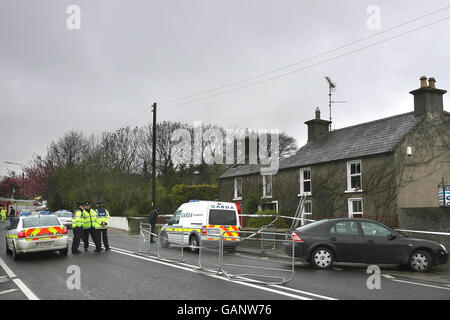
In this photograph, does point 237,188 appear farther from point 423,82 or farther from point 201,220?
point 201,220

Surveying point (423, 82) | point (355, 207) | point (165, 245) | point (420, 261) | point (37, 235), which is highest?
point (423, 82)

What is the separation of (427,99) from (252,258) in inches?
645

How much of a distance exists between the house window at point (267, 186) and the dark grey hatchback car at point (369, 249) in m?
16.6

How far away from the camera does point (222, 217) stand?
59.0 feet

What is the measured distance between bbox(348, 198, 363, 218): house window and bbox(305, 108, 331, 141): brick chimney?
7386 millimetres

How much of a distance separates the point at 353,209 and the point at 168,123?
36.4 m

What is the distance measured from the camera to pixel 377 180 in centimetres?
2186

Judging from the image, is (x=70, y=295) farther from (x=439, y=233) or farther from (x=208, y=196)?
(x=208, y=196)

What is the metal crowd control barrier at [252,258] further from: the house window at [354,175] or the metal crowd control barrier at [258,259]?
the house window at [354,175]

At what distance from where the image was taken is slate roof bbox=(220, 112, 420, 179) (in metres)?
22.5

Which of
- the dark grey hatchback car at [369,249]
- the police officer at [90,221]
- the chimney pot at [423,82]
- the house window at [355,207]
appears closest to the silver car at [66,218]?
the police officer at [90,221]

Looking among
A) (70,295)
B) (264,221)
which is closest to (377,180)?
(264,221)

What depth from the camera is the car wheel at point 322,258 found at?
12570 mm

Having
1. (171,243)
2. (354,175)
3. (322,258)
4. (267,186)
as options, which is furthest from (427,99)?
(171,243)
